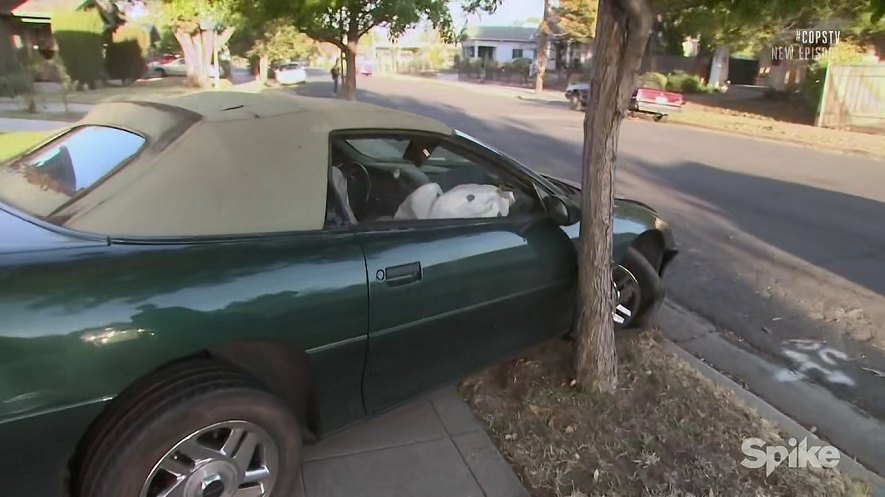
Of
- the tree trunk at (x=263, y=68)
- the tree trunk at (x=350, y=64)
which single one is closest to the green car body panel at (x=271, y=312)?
the tree trunk at (x=350, y=64)

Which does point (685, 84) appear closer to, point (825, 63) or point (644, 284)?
point (825, 63)

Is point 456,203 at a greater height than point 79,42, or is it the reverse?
point 79,42

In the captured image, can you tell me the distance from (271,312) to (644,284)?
2.60 metres

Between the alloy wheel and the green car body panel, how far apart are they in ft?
0.82

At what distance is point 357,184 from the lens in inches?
133

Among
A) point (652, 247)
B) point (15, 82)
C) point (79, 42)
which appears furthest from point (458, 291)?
point (79, 42)

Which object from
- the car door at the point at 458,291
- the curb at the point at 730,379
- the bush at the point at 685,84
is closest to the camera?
the car door at the point at 458,291

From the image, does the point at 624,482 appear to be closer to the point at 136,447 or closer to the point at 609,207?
the point at 609,207

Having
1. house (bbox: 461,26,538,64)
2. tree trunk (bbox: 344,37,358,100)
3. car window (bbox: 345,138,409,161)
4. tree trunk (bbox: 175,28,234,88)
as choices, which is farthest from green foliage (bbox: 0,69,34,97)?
house (bbox: 461,26,538,64)

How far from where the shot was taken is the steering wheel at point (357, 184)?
321 centimetres

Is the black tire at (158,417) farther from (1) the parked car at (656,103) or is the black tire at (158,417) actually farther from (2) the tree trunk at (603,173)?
(1) the parked car at (656,103)

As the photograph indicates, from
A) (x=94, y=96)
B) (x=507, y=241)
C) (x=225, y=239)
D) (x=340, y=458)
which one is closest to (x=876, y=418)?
(x=507, y=241)

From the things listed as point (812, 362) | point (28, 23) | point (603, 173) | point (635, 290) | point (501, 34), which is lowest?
point (812, 362)

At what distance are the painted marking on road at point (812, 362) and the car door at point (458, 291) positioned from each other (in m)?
1.63
